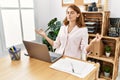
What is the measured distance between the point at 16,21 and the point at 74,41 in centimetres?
140

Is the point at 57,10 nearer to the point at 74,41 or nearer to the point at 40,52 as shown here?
the point at 74,41

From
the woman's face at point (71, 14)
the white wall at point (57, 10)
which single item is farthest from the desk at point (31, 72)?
the white wall at point (57, 10)

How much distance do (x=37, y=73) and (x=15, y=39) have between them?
1687 millimetres

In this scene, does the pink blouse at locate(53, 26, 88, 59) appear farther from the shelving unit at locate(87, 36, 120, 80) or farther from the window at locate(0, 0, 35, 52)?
the window at locate(0, 0, 35, 52)

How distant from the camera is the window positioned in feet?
7.64

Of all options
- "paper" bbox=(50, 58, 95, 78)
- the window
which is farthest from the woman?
the window

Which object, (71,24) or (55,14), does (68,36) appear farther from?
(55,14)

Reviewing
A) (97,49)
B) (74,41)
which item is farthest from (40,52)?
(97,49)

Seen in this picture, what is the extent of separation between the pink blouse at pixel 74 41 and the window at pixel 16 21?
1.17 meters

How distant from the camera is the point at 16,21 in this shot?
255cm

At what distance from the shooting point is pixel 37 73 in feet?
3.46

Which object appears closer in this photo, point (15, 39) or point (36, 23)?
point (15, 39)

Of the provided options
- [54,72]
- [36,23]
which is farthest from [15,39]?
[54,72]

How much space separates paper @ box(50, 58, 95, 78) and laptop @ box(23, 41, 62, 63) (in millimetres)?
81
